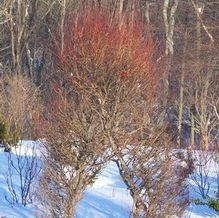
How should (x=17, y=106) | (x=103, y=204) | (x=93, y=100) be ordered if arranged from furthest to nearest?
(x=17, y=106) < (x=103, y=204) < (x=93, y=100)

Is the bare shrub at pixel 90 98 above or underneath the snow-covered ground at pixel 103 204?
above

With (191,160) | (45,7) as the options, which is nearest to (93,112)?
(191,160)

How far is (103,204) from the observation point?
9305mm

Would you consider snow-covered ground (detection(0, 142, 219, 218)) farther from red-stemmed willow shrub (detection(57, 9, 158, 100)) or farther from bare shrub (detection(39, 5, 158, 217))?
red-stemmed willow shrub (detection(57, 9, 158, 100))

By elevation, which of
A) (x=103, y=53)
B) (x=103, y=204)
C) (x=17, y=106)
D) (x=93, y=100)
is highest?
(x=103, y=53)

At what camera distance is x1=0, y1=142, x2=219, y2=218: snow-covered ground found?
28.7 ft

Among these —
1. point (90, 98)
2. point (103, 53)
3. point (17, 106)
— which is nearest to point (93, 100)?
point (90, 98)

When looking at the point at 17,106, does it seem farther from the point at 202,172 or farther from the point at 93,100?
the point at 93,100

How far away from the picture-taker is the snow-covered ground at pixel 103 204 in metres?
8.75

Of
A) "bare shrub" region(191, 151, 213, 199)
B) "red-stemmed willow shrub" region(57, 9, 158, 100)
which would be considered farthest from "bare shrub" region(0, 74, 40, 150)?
"red-stemmed willow shrub" region(57, 9, 158, 100)

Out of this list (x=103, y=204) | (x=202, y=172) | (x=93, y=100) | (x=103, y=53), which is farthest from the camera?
(x=202, y=172)

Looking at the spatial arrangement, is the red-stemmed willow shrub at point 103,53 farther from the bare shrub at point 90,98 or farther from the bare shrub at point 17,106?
the bare shrub at point 17,106

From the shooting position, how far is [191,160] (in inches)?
416

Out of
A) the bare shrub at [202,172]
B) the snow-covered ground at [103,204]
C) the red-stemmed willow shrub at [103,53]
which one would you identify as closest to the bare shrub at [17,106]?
the snow-covered ground at [103,204]
